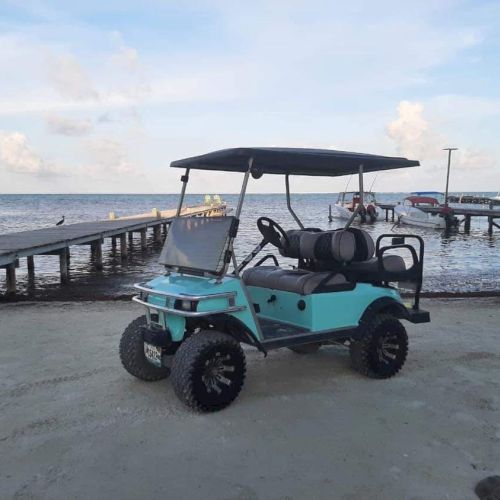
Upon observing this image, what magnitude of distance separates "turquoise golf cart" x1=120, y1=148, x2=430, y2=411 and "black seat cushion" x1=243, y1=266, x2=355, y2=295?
1cm

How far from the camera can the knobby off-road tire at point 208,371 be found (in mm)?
4746

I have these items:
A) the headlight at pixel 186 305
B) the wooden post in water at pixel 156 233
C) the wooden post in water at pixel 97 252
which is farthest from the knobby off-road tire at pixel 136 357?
the wooden post in water at pixel 156 233

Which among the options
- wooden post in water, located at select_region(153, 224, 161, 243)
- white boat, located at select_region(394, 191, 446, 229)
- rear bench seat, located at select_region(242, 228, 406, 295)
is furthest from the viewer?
white boat, located at select_region(394, 191, 446, 229)

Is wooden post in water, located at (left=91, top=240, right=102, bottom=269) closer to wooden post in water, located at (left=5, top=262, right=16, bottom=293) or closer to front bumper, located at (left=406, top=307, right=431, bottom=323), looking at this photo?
wooden post in water, located at (left=5, top=262, right=16, bottom=293)

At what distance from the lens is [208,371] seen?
488cm

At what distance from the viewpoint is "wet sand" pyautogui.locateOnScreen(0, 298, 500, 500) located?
3754 millimetres

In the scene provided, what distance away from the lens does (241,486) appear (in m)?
3.71

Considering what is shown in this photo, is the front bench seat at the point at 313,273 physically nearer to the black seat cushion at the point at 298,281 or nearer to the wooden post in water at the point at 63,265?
the black seat cushion at the point at 298,281

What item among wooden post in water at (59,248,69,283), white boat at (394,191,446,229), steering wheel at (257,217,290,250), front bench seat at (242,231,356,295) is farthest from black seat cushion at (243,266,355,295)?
white boat at (394,191,446,229)

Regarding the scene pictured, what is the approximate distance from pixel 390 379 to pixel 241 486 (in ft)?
9.08

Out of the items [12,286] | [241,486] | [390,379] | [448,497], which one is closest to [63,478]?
[241,486]

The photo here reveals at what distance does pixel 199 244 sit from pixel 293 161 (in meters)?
1.60

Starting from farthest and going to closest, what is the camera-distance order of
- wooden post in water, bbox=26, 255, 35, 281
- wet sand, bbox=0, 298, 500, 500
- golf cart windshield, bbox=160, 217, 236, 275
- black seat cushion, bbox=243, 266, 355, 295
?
wooden post in water, bbox=26, 255, 35, 281
black seat cushion, bbox=243, 266, 355, 295
golf cart windshield, bbox=160, 217, 236, 275
wet sand, bbox=0, 298, 500, 500

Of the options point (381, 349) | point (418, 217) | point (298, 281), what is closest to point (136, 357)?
point (298, 281)
